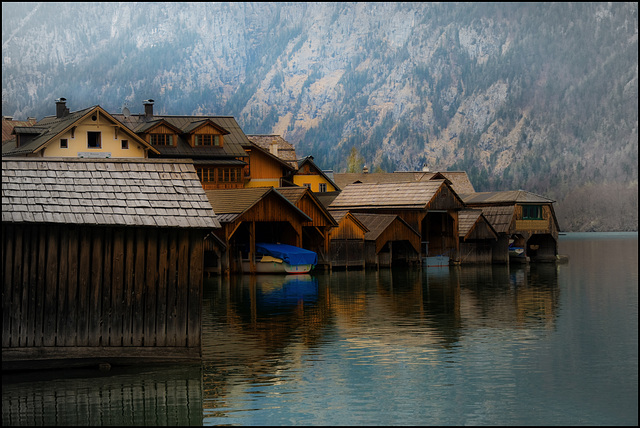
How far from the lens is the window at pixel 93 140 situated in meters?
78.4

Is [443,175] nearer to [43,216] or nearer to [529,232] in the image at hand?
[529,232]

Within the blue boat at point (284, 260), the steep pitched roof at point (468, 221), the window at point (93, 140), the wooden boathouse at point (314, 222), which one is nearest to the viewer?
the blue boat at point (284, 260)

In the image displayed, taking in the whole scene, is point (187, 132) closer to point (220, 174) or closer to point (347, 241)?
point (220, 174)

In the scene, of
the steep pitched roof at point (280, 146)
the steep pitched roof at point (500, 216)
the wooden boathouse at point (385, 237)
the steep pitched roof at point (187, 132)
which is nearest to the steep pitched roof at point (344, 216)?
A: the wooden boathouse at point (385, 237)

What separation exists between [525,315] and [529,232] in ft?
157

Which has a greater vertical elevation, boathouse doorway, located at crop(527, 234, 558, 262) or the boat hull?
boathouse doorway, located at crop(527, 234, 558, 262)

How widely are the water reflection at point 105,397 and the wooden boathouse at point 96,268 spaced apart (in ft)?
1.39

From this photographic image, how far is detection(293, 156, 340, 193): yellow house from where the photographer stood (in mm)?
119000

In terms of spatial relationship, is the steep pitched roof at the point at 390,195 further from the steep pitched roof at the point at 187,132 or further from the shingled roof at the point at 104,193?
the shingled roof at the point at 104,193

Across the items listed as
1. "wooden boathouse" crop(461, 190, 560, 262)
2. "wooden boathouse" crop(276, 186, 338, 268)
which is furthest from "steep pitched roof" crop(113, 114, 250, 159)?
"wooden boathouse" crop(461, 190, 560, 262)

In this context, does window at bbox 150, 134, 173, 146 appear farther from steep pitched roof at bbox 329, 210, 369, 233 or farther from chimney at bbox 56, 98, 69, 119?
steep pitched roof at bbox 329, 210, 369, 233

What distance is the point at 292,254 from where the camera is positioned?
2576 inches

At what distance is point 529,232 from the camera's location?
86.4 m

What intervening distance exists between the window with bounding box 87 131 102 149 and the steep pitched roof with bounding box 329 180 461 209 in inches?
836
